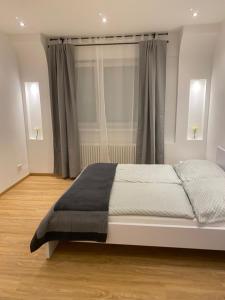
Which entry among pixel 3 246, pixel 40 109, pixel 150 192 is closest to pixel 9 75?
pixel 40 109

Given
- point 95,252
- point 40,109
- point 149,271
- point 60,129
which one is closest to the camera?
point 149,271

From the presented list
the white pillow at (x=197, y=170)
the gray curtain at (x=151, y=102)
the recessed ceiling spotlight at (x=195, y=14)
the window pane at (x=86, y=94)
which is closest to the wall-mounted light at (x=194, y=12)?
the recessed ceiling spotlight at (x=195, y=14)

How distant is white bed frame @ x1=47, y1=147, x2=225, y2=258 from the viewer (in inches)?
71.7

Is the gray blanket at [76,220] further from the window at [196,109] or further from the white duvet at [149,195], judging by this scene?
the window at [196,109]

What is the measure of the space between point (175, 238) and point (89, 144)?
2.59m

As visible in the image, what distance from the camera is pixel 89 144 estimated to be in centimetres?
409

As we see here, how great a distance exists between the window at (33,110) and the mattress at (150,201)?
255 cm

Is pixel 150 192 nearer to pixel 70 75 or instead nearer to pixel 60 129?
pixel 60 129

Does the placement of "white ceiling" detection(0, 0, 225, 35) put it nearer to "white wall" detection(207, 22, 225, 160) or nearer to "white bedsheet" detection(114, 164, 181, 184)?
"white wall" detection(207, 22, 225, 160)

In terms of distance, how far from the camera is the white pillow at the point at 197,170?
2.46 m

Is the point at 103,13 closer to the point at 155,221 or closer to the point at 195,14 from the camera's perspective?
the point at 195,14

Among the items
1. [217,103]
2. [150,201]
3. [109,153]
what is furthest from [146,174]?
[217,103]

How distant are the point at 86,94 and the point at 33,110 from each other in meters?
1.16

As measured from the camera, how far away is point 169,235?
1872 mm
